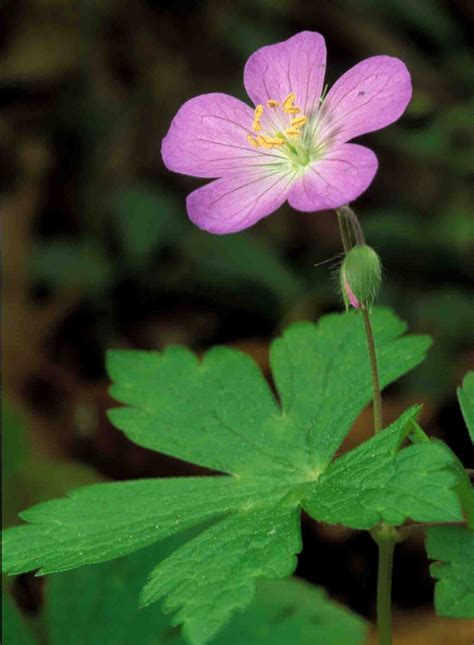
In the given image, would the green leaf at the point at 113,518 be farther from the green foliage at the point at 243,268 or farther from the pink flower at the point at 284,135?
the green foliage at the point at 243,268

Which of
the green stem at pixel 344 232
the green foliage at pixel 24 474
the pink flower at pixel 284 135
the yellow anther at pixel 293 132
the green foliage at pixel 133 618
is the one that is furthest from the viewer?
the green foliage at pixel 24 474

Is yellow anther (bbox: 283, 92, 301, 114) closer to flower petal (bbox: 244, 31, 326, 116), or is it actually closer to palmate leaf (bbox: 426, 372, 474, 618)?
flower petal (bbox: 244, 31, 326, 116)

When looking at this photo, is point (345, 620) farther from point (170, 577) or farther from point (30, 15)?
point (30, 15)

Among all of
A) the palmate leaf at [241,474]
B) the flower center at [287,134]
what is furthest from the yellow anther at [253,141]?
the palmate leaf at [241,474]

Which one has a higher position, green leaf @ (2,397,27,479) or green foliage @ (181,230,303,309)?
green foliage @ (181,230,303,309)

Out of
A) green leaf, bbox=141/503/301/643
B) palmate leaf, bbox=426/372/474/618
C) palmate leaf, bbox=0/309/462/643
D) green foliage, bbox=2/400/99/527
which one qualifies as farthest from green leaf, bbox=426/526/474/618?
green foliage, bbox=2/400/99/527

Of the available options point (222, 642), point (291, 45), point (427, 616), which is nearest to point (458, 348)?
point (427, 616)
